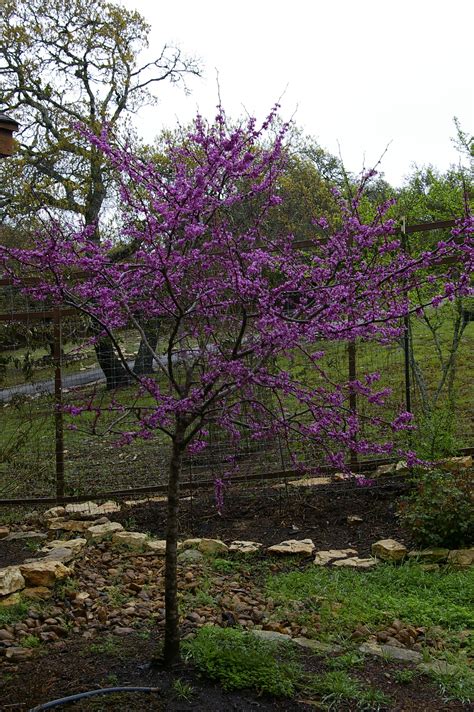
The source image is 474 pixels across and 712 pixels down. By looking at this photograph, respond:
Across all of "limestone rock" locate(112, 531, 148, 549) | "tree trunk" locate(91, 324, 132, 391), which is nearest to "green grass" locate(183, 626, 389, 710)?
"limestone rock" locate(112, 531, 148, 549)

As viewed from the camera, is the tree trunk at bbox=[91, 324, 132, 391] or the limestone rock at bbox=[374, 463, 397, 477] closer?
the tree trunk at bbox=[91, 324, 132, 391]

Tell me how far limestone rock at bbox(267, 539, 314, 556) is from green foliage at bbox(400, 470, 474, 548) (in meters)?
0.70

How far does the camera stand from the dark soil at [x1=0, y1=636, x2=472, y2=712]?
8.52 feet

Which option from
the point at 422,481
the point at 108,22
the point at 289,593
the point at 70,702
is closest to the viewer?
the point at 70,702

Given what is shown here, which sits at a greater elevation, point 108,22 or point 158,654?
point 108,22

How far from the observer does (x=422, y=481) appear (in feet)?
16.6

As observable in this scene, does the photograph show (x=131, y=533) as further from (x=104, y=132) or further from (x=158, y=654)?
(x=104, y=132)

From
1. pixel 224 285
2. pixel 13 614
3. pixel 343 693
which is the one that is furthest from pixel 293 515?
pixel 224 285

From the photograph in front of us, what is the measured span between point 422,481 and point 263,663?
2.59m

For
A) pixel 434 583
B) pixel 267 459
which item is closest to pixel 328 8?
pixel 267 459

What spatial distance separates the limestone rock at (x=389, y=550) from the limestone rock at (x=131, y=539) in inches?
65.3

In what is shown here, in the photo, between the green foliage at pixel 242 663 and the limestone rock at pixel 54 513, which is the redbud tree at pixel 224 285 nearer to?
the green foliage at pixel 242 663

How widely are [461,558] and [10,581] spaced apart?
2802mm

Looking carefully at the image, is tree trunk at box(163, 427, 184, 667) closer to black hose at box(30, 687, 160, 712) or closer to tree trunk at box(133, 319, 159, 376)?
black hose at box(30, 687, 160, 712)
